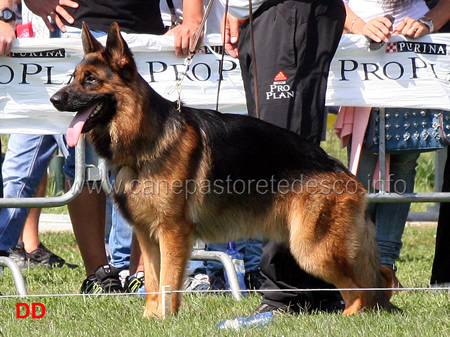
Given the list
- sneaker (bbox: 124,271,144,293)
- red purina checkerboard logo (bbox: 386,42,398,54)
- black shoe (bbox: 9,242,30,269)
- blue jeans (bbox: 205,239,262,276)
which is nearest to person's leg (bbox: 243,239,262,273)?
blue jeans (bbox: 205,239,262,276)

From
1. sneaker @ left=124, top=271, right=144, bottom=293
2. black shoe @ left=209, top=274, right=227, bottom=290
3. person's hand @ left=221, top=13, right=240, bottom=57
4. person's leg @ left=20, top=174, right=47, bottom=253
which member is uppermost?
person's hand @ left=221, top=13, right=240, bottom=57

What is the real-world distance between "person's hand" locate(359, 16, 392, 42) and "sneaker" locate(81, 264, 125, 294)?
233 cm

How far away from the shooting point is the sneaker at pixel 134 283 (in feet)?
15.9

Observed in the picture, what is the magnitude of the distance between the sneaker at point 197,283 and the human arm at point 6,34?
76.5 inches

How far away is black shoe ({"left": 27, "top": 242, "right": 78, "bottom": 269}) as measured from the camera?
623cm

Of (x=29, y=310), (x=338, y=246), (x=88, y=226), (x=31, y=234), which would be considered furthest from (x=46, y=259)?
(x=338, y=246)

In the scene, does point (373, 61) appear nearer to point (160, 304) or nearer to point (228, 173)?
point (228, 173)

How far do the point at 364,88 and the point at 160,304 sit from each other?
2067mm

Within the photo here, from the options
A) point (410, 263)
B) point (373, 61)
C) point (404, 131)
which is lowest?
point (410, 263)

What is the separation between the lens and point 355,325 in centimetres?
362

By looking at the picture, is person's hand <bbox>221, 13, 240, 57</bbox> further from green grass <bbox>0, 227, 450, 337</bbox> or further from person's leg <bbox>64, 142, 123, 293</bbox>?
green grass <bbox>0, 227, 450, 337</bbox>

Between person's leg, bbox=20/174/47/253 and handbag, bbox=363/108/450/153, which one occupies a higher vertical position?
handbag, bbox=363/108/450/153

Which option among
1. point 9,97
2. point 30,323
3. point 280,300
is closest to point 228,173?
point 280,300

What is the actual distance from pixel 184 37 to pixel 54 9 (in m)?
0.89
